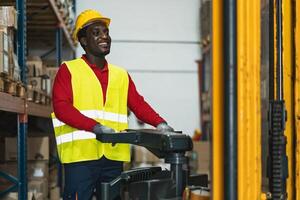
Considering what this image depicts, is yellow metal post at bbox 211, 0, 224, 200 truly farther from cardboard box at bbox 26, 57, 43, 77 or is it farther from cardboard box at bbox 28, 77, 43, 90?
cardboard box at bbox 26, 57, 43, 77

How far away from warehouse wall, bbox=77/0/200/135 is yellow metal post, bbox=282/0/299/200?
8.61 metres

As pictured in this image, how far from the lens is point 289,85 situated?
2.37 m

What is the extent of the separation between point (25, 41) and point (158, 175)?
330 cm

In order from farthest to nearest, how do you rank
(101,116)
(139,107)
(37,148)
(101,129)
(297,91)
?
(37,148) → (139,107) → (101,116) → (101,129) → (297,91)

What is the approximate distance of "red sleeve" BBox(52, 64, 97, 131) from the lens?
334cm

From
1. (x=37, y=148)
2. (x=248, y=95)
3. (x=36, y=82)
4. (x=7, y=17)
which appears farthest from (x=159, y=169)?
(x=37, y=148)

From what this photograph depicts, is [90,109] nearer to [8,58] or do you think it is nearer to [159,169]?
[8,58]

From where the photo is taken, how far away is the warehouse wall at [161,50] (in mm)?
11039

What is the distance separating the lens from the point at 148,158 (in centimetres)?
987

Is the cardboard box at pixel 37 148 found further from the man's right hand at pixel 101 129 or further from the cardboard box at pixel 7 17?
the man's right hand at pixel 101 129

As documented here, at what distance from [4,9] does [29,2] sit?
262 centimetres

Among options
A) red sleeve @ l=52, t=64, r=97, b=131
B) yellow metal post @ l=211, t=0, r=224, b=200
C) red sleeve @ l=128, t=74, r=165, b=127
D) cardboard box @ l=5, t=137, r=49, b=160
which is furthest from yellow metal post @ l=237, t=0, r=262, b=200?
cardboard box @ l=5, t=137, r=49, b=160

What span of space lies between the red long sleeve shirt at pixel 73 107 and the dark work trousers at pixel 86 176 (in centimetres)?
42

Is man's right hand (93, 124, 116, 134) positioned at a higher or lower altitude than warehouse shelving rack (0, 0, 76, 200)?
lower
